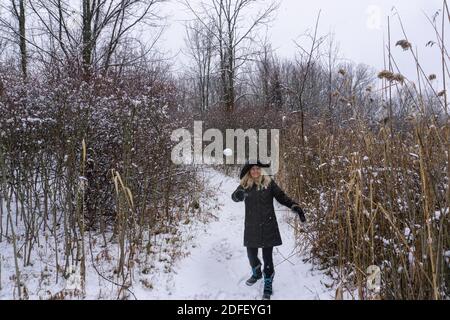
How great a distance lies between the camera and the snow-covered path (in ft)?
11.8

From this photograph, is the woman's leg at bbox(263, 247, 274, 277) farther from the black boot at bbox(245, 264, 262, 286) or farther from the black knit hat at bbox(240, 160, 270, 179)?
the black knit hat at bbox(240, 160, 270, 179)

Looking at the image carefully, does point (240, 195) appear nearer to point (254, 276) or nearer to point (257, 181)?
point (257, 181)

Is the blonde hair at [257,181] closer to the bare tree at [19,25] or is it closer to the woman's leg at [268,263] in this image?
the woman's leg at [268,263]

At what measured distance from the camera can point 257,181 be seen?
3.76 meters

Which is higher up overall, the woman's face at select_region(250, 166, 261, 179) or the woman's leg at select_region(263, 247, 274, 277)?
the woman's face at select_region(250, 166, 261, 179)

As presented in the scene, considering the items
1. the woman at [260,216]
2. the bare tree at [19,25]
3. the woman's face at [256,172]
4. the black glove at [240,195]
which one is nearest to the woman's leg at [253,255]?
the woman at [260,216]

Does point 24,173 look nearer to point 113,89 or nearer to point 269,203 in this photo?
point 113,89

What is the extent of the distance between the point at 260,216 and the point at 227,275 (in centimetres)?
103

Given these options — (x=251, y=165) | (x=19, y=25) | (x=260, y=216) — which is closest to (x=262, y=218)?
(x=260, y=216)

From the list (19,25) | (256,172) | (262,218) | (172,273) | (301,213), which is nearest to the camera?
(301,213)

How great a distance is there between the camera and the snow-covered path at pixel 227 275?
3607mm

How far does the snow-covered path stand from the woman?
9.8 inches

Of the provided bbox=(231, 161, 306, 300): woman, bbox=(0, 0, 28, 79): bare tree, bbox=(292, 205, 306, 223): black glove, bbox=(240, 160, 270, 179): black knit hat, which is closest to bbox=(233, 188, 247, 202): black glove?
bbox=(231, 161, 306, 300): woman
